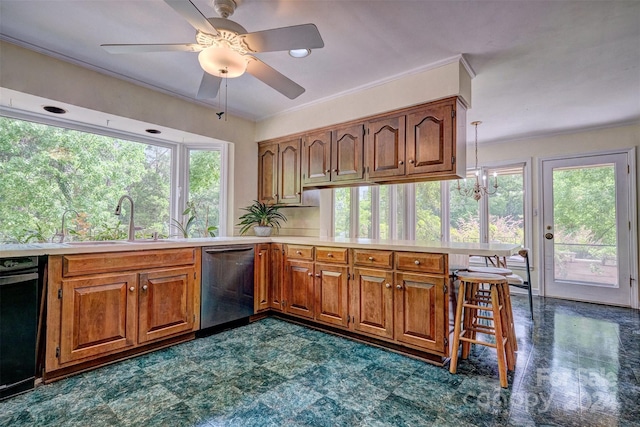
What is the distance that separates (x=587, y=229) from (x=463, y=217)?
63.2 inches

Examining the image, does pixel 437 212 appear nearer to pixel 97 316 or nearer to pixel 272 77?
pixel 272 77

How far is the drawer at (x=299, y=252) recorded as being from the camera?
A: 10.2 ft

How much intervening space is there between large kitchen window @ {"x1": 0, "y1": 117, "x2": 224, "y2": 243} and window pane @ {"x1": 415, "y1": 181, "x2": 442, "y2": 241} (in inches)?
133

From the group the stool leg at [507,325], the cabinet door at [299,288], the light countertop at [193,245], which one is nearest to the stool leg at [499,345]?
the stool leg at [507,325]

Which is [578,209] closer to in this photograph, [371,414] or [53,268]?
[371,414]

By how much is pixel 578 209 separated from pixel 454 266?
3227mm

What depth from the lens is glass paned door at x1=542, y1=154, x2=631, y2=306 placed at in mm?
4137

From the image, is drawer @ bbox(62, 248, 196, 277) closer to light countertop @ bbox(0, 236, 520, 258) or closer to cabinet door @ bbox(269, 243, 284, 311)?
light countertop @ bbox(0, 236, 520, 258)

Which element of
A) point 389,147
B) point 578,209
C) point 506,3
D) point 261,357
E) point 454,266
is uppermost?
point 506,3

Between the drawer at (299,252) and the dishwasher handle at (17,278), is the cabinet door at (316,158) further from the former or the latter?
the dishwasher handle at (17,278)

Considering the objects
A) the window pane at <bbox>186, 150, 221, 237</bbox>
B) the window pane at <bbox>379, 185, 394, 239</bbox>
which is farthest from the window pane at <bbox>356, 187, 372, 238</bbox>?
the window pane at <bbox>186, 150, 221, 237</bbox>

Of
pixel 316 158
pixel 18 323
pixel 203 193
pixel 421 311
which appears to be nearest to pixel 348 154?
pixel 316 158

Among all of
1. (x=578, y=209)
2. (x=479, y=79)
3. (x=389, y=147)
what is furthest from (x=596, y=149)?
(x=389, y=147)

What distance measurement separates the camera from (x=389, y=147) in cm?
299
